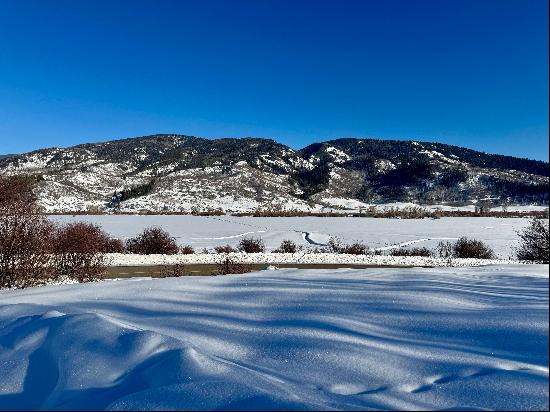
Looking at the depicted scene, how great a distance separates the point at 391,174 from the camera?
→ 134m

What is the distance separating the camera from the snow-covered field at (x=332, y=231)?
3759 cm

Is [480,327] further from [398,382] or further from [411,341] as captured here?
[398,382]

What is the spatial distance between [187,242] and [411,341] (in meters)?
35.7

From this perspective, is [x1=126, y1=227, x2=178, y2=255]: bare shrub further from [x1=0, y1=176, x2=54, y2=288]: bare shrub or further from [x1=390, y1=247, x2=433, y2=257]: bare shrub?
[x1=0, y1=176, x2=54, y2=288]: bare shrub

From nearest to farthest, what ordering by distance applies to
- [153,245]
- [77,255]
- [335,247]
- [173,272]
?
[77,255]
[173,272]
[153,245]
[335,247]

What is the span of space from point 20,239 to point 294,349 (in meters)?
11.2

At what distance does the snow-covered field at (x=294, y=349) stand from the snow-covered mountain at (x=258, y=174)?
62.8 metres

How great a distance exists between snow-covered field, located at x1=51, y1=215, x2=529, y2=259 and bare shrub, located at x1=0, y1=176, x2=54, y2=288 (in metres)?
21.9

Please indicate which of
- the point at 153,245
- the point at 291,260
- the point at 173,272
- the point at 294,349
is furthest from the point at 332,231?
the point at 294,349

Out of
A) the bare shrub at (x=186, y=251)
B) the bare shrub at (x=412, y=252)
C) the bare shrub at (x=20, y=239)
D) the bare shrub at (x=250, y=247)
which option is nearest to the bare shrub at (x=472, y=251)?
the bare shrub at (x=412, y=252)

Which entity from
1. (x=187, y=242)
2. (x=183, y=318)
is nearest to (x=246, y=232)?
(x=187, y=242)

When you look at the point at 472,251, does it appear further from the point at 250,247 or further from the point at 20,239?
the point at 20,239

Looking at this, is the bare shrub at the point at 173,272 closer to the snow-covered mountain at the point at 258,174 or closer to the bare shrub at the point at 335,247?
the bare shrub at the point at 335,247

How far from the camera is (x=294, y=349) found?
3.01m
